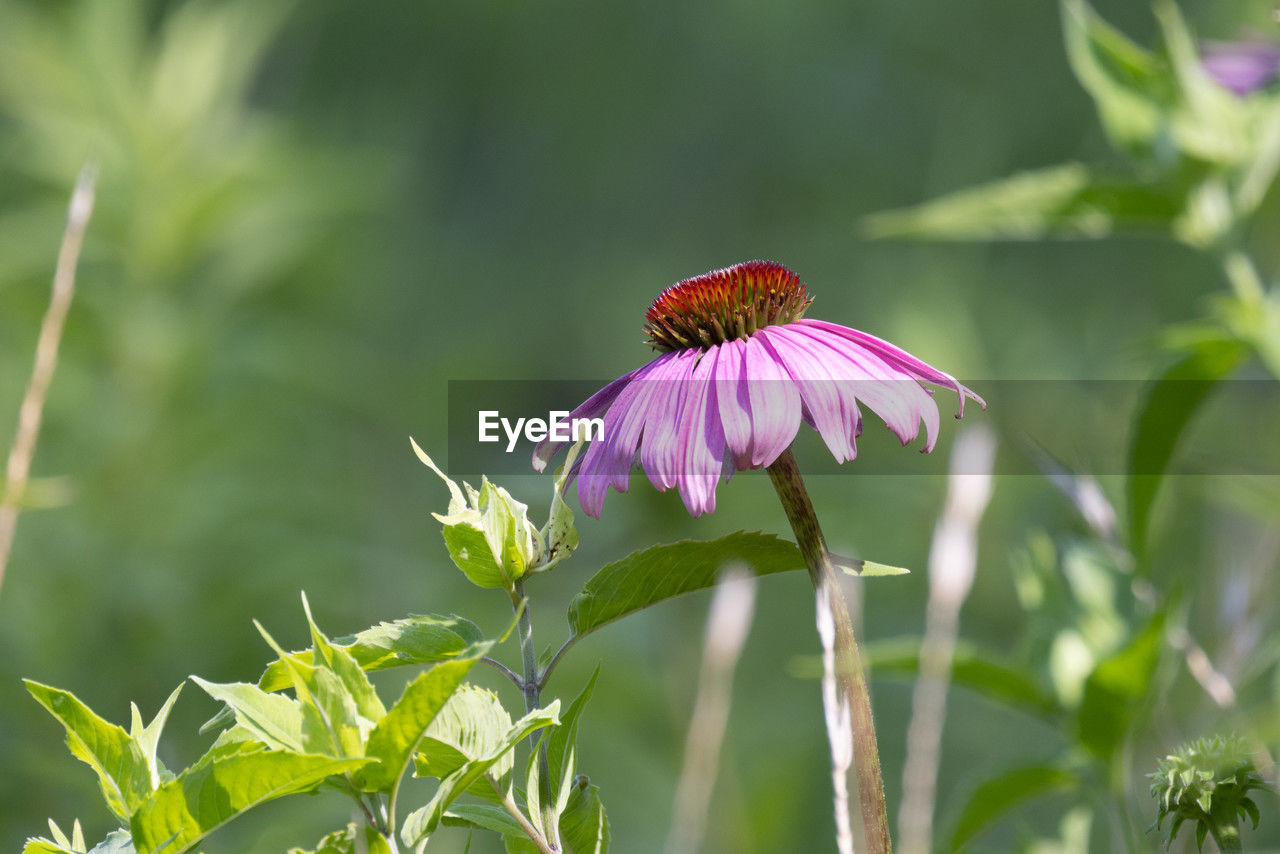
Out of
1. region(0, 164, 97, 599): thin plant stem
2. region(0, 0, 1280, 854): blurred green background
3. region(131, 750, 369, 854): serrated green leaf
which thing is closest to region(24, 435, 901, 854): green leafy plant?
region(131, 750, 369, 854): serrated green leaf

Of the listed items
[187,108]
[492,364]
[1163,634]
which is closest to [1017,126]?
[492,364]

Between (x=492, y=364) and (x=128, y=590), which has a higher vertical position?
(x=492, y=364)

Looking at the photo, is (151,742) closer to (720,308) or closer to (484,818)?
(484,818)

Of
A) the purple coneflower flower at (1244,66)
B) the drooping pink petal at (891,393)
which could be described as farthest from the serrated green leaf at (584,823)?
the purple coneflower flower at (1244,66)

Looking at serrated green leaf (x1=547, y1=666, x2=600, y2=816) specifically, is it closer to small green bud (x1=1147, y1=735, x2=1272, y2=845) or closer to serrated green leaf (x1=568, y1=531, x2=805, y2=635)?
serrated green leaf (x1=568, y1=531, x2=805, y2=635)

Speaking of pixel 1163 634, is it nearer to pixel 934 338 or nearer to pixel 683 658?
pixel 934 338

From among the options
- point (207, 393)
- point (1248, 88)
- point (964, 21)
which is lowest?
point (207, 393)

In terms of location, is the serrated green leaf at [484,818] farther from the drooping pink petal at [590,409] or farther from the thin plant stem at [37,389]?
the thin plant stem at [37,389]
